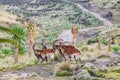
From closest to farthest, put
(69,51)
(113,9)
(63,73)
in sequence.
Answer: (63,73) → (69,51) → (113,9)

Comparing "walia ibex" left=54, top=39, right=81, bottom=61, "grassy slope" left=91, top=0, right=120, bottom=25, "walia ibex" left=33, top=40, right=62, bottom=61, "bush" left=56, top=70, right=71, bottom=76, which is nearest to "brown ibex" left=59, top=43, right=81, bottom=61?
"walia ibex" left=54, top=39, right=81, bottom=61

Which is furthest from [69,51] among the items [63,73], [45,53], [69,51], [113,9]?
[113,9]

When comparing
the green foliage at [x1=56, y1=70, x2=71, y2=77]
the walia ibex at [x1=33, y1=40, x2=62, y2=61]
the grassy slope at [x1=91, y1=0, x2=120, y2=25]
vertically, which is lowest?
the green foliage at [x1=56, y1=70, x2=71, y2=77]

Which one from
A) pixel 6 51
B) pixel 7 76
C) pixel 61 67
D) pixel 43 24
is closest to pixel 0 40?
pixel 7 76

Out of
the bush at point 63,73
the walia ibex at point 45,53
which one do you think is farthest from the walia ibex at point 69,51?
the bush at point 63,73

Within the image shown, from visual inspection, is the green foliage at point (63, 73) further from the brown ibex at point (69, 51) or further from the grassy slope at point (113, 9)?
the grassy slope at point (113, 9)

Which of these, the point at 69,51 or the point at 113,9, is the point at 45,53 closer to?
the point at 69,51

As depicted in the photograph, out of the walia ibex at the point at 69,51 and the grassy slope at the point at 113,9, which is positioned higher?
the grassy slope at the point at 113,9

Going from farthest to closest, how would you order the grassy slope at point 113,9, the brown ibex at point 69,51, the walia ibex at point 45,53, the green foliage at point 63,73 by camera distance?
1. the grassy slope at point 113,9
2. the walia ibex at point 45,53
3. the brown ibex at point 69,51
4. the green foliage at point 63,73

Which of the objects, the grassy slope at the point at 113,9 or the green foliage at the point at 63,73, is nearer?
the green foliage at the point at 63,73

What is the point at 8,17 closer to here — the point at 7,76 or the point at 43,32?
the point at 43,32

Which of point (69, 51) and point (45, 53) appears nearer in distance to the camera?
point (69, 51)

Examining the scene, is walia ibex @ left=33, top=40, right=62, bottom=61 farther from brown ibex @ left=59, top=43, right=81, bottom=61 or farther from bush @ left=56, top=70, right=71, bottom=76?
bush @ left=56, top=70, right=71, bottom=76

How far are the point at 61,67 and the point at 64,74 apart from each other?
1.34 metres
